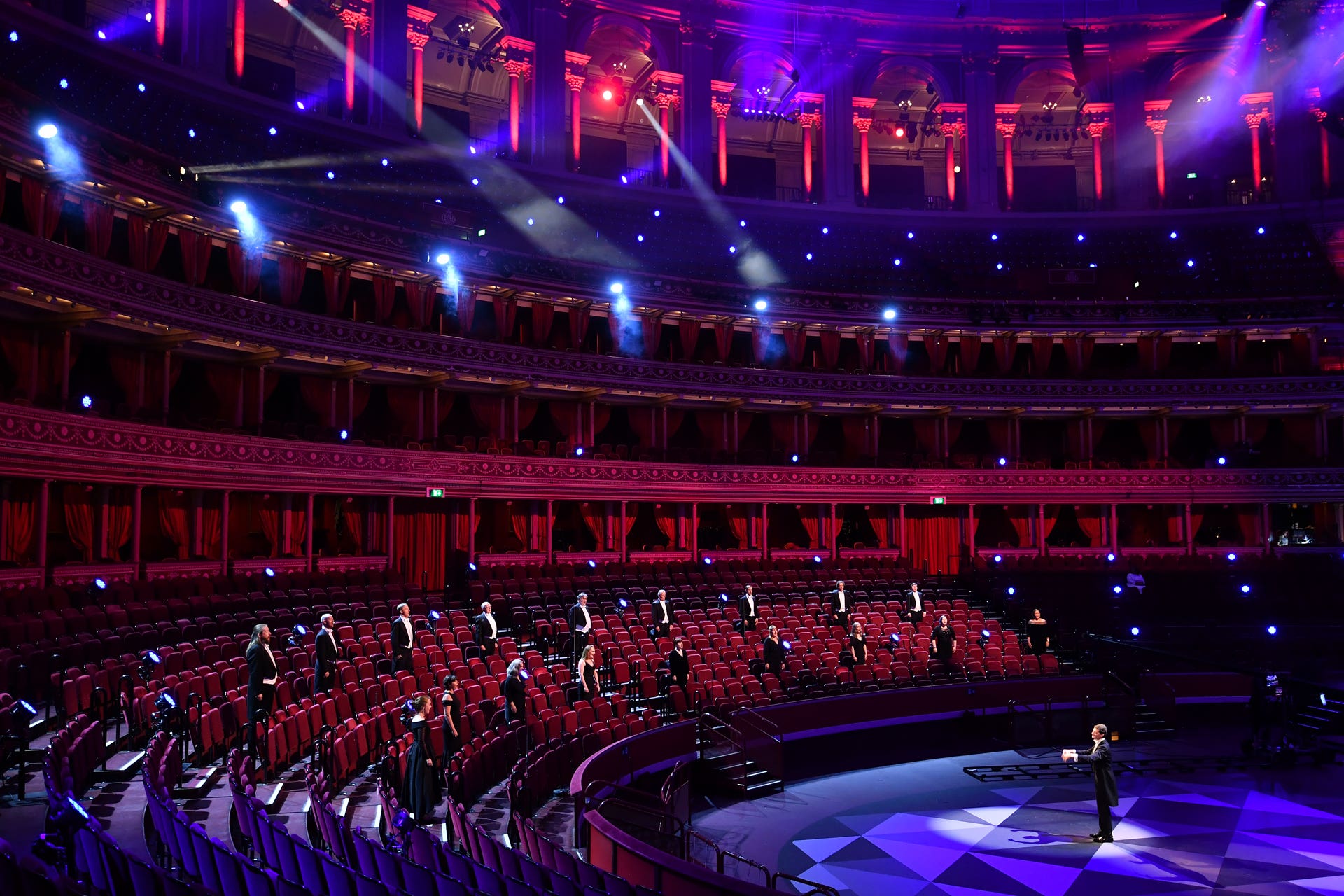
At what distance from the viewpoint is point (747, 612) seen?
18.5m

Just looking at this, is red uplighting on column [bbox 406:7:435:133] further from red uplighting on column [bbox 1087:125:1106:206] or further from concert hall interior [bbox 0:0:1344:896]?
red uplighting on column [bbox 1087:125:1106:206]

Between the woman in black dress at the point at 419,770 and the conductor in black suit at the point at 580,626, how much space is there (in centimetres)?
666

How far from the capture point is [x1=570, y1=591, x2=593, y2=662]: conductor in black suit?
50.8ft

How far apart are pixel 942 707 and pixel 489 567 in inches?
337

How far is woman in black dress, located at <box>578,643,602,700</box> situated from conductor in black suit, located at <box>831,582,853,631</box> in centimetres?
718

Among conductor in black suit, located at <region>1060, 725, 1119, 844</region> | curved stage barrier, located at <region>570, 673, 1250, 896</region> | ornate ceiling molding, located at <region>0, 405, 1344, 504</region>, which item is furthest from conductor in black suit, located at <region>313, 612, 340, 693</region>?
conductor in black suit, located at <region>1060, 725, 1119, 844</region>

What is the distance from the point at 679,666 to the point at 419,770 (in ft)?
23.4

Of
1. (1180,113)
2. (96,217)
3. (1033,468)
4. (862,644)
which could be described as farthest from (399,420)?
(1180,113)

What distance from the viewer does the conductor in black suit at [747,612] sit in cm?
1850

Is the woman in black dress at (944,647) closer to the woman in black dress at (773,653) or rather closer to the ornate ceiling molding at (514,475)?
the woman in black dress at (773,653)

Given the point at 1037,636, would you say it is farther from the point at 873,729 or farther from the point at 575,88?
the point at 575,88

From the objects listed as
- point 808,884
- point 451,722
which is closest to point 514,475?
point 451,722

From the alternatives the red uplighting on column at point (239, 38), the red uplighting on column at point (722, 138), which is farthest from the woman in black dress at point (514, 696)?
the red uplighting on column at point (722, 138)

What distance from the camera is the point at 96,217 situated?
1662 centimetres
